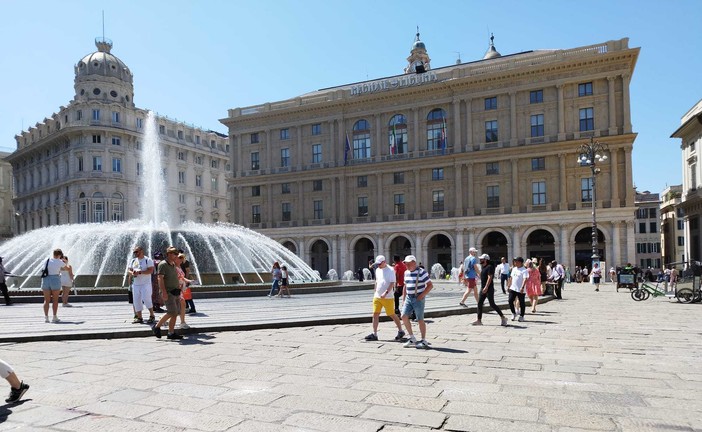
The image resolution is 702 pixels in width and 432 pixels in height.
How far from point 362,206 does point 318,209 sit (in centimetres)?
471

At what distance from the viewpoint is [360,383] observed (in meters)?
A: 6.36

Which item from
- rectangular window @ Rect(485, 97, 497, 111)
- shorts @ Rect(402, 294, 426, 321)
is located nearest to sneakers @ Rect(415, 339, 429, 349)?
shorts @ Rect(402, 294, 426, 321)

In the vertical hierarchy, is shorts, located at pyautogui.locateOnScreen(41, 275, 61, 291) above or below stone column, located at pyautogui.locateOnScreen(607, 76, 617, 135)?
below

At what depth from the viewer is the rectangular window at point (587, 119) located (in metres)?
43.6

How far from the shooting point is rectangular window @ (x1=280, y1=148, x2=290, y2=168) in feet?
183

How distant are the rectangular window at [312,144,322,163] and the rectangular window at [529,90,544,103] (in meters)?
20.4

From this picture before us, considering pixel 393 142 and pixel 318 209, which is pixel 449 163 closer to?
pixel 393 142

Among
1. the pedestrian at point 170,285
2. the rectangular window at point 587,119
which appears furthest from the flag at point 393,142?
the pedestrian at point 170,285

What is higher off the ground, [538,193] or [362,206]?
[538,193]

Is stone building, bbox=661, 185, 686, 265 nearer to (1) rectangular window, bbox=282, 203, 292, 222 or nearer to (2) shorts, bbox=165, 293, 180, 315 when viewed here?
(1) rectangular window, bbox=282, 203, 292, 222

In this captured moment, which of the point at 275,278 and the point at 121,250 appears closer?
the point at 275,278

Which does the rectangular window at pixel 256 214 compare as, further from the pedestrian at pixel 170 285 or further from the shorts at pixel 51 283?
the pedestrian at pixel 170 285

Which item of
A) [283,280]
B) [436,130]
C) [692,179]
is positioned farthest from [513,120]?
[283,280]

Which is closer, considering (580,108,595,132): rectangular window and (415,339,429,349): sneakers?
(415,339,429,349): sneakers
